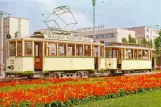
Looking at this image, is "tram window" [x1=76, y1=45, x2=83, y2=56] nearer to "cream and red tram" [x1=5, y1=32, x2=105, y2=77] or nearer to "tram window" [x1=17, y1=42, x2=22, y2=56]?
"cream and red tram" [x1=5, y1=32, x2=105, y2=77]

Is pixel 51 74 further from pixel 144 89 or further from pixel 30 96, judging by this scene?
pixel 30 96

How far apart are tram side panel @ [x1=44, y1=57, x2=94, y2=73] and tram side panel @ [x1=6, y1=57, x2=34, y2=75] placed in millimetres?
1170

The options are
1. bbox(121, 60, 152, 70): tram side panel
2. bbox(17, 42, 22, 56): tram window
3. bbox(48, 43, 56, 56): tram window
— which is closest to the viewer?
bbox(17, 42, 22, 56): tram window

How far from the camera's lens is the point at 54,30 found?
81.6 feet

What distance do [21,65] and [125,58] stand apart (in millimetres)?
13566

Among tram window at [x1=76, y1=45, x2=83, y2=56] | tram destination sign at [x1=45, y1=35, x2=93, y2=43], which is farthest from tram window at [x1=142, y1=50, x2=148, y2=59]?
tram window at [x1=76, y1=45, x2=83, y2=56]

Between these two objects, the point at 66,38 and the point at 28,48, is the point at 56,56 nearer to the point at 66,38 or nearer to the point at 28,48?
the point at 66,38

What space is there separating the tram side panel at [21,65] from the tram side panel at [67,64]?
1.17m

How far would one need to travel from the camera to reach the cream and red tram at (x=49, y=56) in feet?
71.0

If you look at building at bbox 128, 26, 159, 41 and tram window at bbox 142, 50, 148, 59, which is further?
building at bbox 128, 26, 159, 41

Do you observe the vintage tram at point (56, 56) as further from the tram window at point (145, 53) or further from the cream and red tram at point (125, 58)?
the tram window at point (145, 53)

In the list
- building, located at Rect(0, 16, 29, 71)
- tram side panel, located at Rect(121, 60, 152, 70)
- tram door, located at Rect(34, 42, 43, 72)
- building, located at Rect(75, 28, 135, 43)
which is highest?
building, located at Rect(75, 28, 135, 43)

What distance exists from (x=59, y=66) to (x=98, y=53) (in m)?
5.48

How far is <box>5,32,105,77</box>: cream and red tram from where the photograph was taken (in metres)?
21.6
